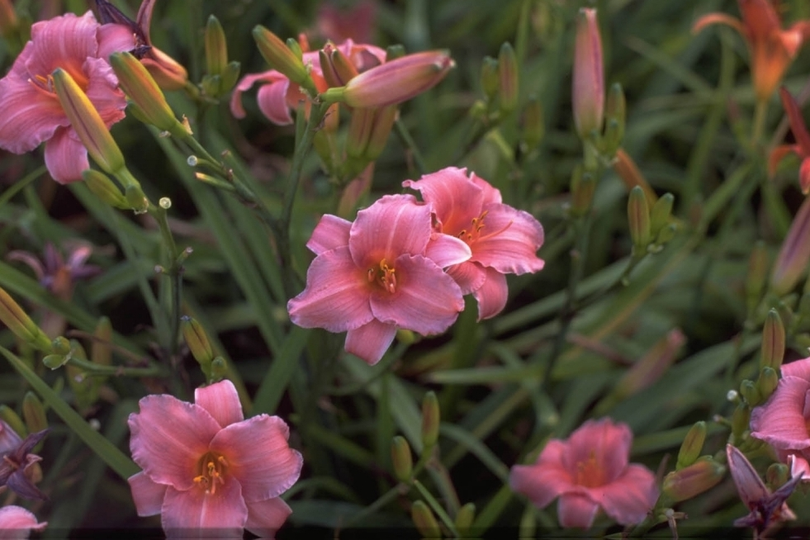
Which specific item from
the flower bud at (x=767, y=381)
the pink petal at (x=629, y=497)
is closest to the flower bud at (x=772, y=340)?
the flower bud at (x=767, y=381)

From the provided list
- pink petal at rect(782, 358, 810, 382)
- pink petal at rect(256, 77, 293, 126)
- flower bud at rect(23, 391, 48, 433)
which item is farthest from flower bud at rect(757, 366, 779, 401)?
flower bud at rect(23, 391, 48, 433)

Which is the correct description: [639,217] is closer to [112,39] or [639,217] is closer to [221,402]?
[221,402]

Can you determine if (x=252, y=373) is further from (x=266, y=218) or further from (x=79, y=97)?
(x=79, y=97)

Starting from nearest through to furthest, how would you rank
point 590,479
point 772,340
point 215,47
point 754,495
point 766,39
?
1. point 754,495
2. point 772,340
3. point 215,47
4. point 590,479
5. point 766,39

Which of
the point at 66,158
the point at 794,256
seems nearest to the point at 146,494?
the point at 66,158

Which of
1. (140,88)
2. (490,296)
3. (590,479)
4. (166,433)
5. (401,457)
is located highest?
(140,88)

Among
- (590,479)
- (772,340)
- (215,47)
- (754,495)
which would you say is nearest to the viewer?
(754,495)

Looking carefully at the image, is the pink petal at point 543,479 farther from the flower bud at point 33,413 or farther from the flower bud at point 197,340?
the flower bud at point 33,413

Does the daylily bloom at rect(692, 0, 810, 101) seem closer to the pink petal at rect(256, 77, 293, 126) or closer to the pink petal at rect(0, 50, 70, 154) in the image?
the pink petal at rect(256, 77, 293, 126)
